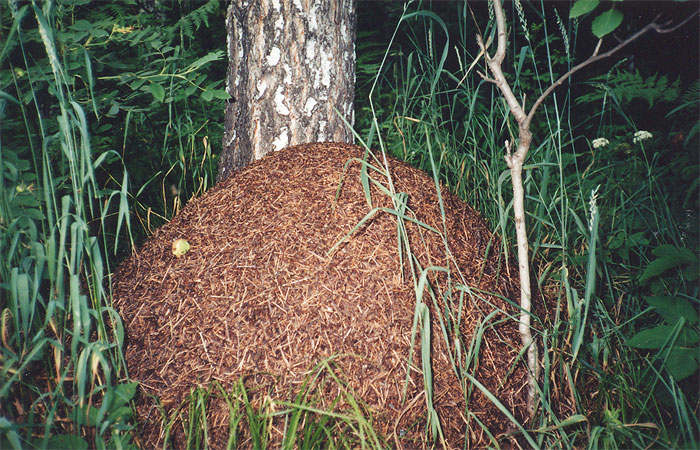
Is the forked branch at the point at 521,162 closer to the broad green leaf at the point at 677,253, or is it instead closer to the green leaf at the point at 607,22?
the green leaf at the point at 607,22

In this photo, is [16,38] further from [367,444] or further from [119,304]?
[367,444]

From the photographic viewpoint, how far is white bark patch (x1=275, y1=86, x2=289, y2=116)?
2760 mm

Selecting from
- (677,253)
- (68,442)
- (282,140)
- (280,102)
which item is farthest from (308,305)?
(677,253)

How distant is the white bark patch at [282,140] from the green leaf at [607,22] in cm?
162

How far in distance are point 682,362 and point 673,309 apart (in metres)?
0.21

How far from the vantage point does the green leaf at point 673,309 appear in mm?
2014

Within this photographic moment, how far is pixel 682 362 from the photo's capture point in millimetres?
1957

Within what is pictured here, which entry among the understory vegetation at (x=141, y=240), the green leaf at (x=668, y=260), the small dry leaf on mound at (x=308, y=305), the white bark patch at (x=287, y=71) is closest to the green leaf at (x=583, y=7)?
the understory vegetation at (x=141, y=240)

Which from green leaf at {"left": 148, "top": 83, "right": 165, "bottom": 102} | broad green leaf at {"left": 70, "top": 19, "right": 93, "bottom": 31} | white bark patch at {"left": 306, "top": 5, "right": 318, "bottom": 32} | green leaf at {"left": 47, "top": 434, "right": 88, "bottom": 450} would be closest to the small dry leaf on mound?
green leaf at {"left": 47, "top": 434, "right": 88, "bottom": 450}

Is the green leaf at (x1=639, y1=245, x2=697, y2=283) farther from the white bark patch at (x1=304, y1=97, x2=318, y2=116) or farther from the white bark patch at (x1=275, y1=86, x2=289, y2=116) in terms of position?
the white bark patch at (x1=275, y1=86, x2=289, y2=116)

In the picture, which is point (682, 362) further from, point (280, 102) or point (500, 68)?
point (280, 102)

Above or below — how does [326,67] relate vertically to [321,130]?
above

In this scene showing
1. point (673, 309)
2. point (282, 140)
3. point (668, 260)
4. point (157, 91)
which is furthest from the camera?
point (282, 140)

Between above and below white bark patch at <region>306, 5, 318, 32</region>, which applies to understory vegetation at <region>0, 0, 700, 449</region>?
below
